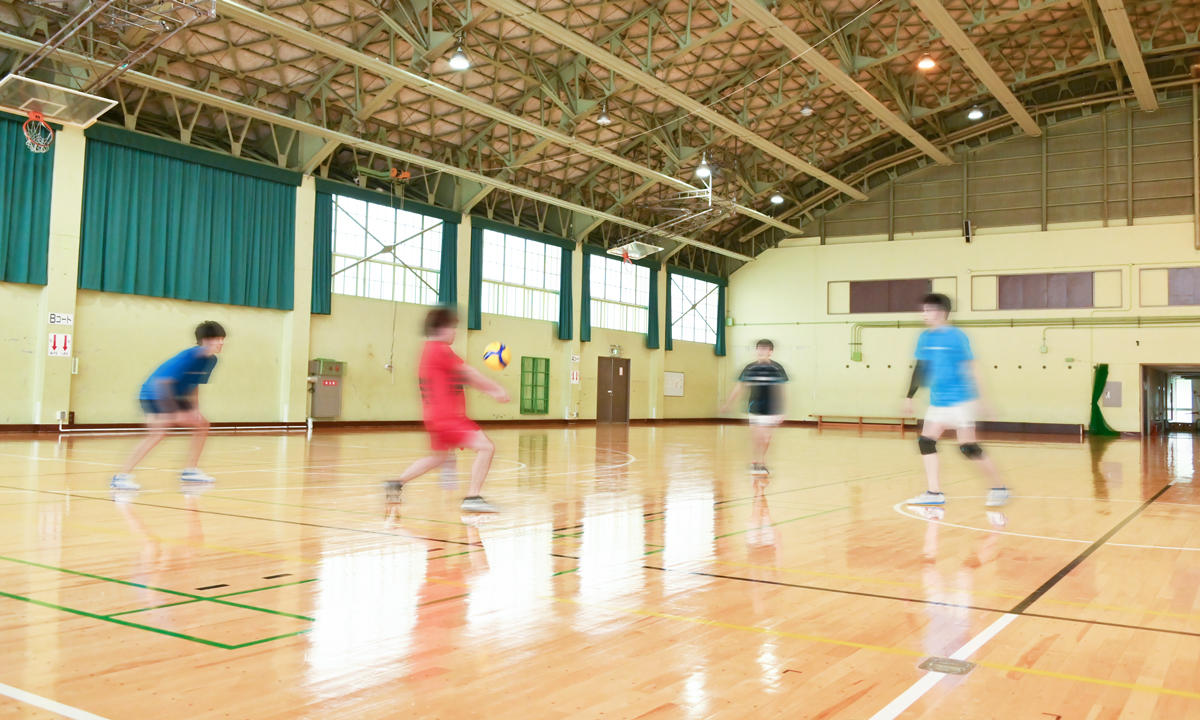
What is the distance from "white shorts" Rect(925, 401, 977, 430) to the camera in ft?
27.5

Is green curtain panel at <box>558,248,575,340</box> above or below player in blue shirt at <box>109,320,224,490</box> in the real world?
above

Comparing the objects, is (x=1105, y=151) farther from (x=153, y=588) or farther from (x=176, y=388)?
(x=153, y=588)

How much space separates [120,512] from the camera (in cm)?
731

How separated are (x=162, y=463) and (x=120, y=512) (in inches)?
214

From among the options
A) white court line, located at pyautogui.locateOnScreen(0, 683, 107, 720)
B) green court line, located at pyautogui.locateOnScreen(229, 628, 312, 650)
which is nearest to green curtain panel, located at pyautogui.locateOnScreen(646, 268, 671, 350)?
green court line, located at pyautogui.locateOnScreen(229, 628, 312, 650)

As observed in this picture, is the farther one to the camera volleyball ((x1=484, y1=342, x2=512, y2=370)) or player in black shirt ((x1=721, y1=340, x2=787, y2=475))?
player in black shirt ((x1=721, y1=340, x2=787, y2=475))

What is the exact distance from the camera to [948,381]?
8516 millimetres

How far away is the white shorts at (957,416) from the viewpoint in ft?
27.5

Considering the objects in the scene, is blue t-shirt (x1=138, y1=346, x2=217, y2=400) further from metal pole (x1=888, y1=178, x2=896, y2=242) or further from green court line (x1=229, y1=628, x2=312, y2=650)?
metal pole (x1=888, y1=178, x2=896, y2=242)

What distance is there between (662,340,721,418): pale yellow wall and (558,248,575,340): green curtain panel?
707 centimetres

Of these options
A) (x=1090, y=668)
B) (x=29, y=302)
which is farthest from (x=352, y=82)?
(x=1090, y=668)

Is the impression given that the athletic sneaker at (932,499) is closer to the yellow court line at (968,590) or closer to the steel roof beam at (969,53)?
the yellow court line at (968,590)

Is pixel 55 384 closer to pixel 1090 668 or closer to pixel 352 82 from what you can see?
pixel 352 82

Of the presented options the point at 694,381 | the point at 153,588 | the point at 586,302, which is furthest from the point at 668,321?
the point at 153,588
